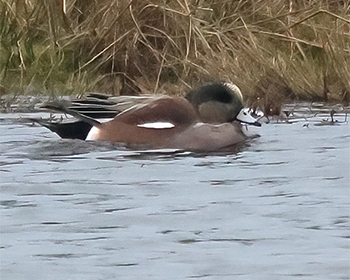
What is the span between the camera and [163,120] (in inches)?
259

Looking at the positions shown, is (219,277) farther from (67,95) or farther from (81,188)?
(67,95)

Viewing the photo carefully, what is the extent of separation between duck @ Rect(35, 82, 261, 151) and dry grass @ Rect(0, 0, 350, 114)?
154 centimetres

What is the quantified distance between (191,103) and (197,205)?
2.81m

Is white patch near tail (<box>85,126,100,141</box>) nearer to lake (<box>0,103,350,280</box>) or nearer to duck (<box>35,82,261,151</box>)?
duck (<box>35,82,261,151</box>)

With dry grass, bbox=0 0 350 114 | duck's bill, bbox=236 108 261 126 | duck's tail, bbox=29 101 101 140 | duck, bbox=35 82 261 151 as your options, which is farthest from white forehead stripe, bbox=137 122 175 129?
dry grass, bbox=0 0 350 114

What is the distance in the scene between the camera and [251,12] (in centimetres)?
931

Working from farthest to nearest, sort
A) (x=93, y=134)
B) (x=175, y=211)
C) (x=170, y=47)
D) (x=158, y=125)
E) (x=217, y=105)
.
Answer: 1. (x=170, y=47)
2. (x=217, y=105)
3. (x=93, y=134)
4. (x=158, y=125)
5. (x=175, y=211)

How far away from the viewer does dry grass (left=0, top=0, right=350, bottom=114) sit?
874 cm

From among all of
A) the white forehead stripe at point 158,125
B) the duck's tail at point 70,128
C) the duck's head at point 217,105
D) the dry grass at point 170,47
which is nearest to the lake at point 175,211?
the duck's tail at point 70,128

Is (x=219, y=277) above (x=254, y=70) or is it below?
below

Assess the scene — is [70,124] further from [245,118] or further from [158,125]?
[245,118]

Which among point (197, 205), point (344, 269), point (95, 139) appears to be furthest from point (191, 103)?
point (344, 269)

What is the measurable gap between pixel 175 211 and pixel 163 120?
2.51 m

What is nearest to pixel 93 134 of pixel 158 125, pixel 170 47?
pixel 158 125
